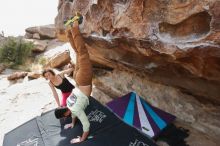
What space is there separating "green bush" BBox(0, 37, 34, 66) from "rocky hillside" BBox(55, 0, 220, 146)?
10.1 meters

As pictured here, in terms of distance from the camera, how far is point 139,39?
13.3ft

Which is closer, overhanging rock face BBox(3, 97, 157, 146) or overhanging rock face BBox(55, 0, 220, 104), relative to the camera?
overhanging rock face BBox(55, 0, 220, 104)

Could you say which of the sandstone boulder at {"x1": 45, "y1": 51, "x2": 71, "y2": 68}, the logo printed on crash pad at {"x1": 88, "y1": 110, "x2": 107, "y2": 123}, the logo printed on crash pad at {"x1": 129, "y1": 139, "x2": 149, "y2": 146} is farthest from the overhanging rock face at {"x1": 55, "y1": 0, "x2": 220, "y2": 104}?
the sandstone boulder at {"x1": 45, "y1": 51, "x2": 71, "y2": 68}

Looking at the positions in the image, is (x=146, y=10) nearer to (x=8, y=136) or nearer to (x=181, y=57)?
(x=181, y=57)

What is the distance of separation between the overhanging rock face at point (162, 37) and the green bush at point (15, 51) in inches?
425

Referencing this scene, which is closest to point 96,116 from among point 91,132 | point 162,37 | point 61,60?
point 91,132

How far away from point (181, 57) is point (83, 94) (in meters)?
1.93

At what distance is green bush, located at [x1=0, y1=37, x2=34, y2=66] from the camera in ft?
52.2

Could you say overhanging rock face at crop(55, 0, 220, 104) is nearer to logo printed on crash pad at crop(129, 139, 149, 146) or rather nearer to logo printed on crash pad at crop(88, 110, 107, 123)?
logo printed on crash pad at crop(88, 110, 107, 123)

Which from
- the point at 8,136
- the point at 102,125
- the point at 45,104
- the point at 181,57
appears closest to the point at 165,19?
the point at 181,57

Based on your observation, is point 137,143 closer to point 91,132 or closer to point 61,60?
point 91,132

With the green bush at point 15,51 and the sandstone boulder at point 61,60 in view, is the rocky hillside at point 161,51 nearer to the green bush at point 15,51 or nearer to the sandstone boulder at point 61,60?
the sandstone boulder at point 61,60

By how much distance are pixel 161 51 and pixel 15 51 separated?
45.5 feet

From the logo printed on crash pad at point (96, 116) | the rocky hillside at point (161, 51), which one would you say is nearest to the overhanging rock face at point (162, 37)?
the rocky hillside at point (161, 51)
